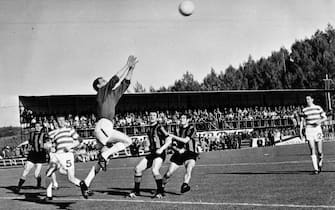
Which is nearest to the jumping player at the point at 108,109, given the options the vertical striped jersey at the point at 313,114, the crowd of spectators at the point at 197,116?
the vertical striped jersey at the point at 313,114

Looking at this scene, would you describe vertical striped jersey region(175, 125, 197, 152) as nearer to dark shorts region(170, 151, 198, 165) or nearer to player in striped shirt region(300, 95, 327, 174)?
dark shorts region(170, 151, 198, 165)

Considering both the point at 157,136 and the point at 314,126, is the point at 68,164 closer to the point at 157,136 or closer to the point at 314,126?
the point at 157,136

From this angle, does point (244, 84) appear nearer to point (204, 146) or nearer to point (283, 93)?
point (283, 93)

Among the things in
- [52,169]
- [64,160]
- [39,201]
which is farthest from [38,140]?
[64,160]

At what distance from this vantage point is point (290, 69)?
8856 cm

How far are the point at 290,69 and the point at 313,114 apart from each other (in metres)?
75.1

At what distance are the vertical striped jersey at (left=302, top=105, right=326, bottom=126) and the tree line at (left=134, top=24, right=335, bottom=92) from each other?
6649 centimetres

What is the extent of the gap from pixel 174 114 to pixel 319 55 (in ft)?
109

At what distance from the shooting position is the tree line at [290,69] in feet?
271

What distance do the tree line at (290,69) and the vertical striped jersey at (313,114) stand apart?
6649 centimetres

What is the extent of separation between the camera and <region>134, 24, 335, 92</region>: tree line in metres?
82.6

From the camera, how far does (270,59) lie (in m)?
92.6

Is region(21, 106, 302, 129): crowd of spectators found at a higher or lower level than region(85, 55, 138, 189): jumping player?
higher

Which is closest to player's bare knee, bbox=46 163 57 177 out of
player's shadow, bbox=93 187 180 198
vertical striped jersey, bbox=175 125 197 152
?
player's shadow, bbox=93 187 180 198
